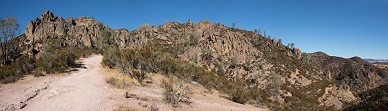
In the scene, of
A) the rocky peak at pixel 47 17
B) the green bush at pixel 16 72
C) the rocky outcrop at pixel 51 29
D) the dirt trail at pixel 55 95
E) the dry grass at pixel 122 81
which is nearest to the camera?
the dirt trail at pixel 55 95

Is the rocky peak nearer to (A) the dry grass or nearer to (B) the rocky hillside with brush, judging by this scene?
(B) the rocky hillside with brush

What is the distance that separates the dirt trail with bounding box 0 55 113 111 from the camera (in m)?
11.5

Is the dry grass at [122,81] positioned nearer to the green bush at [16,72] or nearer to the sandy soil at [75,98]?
the sandy soil at [75,98]

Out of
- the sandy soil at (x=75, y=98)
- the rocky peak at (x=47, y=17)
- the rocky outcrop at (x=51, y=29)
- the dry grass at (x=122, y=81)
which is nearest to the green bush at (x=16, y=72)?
the sandy soil at (x=75, y=98)

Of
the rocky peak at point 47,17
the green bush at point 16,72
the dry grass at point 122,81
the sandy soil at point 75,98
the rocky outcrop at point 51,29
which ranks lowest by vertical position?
the sandy soil at point 75,98

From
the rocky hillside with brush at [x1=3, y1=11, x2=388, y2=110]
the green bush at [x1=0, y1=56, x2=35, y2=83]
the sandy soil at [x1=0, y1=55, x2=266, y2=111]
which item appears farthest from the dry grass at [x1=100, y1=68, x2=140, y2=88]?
the green bush at [x1=0, y1=56, x2=35, y2=83]

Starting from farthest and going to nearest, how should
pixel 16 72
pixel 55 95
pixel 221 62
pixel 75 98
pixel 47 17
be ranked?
pixel 47 17 < pixel 221 62 < pixel 16 72 < pixel 55 95 < pixel 75 98

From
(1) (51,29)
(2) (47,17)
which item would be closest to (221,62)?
(1) (51,29)

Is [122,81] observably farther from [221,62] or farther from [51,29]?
[51,29]

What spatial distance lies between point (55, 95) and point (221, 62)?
71.1 metres

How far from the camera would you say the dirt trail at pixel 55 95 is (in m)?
11.5

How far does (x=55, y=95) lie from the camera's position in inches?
538

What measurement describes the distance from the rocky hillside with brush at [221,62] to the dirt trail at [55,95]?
444 cm

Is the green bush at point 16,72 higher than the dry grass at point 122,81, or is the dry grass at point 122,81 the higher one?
the green bush at point 16,72
